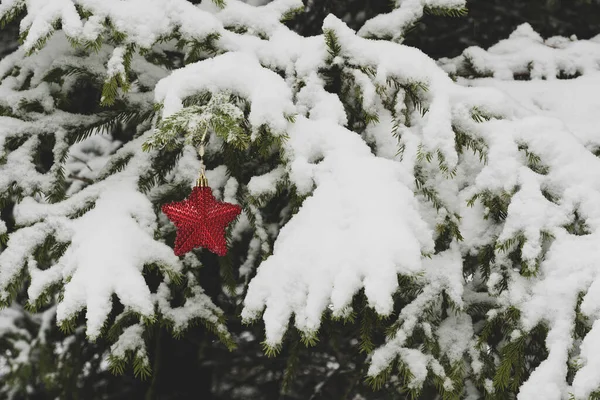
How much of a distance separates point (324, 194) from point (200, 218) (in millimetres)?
466

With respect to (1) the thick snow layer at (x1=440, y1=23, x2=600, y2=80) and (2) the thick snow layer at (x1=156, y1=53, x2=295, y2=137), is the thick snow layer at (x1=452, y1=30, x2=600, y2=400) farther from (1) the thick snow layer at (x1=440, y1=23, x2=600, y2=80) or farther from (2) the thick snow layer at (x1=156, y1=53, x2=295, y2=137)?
(1) the thick snow layer at (x1=440, y1=23, x2=600, y2=80)

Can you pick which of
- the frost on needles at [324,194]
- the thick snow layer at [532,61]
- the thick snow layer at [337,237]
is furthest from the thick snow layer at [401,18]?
the thick snow layer at [337,237]

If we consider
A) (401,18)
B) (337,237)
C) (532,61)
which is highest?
(401,18)

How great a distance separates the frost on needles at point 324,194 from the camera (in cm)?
194

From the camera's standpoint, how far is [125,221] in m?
2.29

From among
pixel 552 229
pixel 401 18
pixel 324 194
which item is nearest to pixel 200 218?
pixel 324 194

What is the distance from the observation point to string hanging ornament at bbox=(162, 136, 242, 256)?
2008 mm

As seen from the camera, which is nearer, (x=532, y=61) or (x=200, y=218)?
(x=200, y=218)

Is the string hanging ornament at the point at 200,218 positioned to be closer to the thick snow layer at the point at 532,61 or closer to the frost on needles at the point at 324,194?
the frost on needles at the point at 324,194

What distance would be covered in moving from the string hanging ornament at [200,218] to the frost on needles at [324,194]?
0.67ft

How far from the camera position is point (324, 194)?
2.04 metres

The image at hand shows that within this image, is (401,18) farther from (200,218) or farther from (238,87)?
(200,218)

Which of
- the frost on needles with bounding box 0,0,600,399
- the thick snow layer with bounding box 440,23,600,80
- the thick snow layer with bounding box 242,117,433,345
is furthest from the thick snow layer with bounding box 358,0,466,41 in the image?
the thick snow layer with bounding box 242,117,433,345

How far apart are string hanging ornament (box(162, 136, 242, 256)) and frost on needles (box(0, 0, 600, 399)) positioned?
21 centimetres
